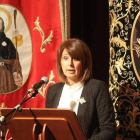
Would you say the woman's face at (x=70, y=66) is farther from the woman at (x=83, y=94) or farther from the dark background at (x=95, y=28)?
the dark background at (x=95, y=28)

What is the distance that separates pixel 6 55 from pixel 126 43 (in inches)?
38.0

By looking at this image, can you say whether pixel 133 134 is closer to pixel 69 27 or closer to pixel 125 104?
pixel 125 104

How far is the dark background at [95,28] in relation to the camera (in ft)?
7.87

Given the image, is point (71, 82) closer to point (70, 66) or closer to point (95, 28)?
point (70, 66)

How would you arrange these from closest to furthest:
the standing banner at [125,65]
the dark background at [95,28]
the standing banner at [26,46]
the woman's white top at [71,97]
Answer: the woman's white top at [71,97] < the standing banner at [125,65] < the dark background at [95,28] < the standing banner at [26,46]

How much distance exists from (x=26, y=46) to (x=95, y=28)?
57 cm

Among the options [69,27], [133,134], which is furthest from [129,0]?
[133,134]

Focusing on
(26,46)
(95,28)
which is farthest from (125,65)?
(26,46)

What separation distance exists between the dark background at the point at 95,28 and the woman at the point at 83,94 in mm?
361

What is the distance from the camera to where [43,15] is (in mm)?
2543

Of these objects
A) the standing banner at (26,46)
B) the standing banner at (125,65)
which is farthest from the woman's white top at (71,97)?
the standing banner at (26,46)

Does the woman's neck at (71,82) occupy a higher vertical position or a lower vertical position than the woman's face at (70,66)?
lower

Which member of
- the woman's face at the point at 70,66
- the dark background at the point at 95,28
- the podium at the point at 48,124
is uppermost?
the dark background at the point at 95,28

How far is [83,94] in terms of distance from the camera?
201cm
